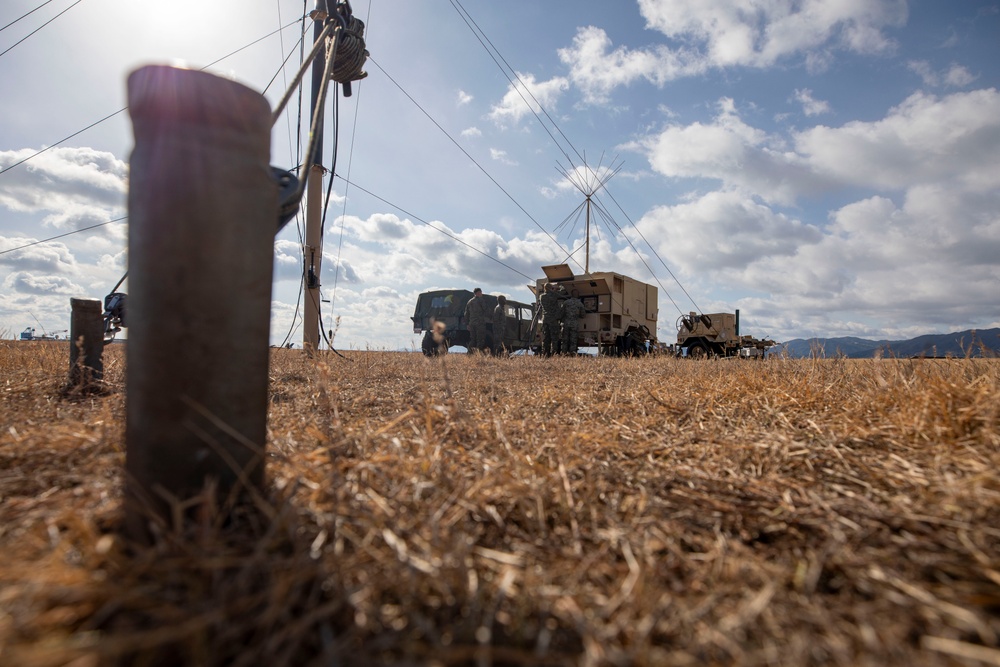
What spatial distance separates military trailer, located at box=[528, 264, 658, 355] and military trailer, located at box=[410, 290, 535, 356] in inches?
38.7

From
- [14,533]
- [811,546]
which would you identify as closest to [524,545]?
[811,546]

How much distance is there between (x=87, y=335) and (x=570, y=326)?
32.6 ft

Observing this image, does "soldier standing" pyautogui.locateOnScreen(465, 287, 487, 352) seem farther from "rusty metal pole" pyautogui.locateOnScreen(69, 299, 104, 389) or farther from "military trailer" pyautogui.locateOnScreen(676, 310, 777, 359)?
"rusty metal pole" pyautogui.locateOnScreen(69, 299, 104, 389)

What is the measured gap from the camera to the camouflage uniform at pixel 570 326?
12086 millimetres

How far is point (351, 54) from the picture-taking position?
640 cm

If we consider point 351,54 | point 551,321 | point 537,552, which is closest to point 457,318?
point 551,321

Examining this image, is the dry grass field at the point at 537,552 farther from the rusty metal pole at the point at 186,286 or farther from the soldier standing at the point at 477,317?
the soldier standing at the point at 477,317

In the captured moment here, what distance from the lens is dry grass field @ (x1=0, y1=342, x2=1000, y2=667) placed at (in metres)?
0.75

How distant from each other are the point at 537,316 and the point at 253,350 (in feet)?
40.9

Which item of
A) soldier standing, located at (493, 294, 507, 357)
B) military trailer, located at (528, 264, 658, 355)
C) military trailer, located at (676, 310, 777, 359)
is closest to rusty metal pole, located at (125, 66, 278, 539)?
soldier standing, located at (493, 294, 507, 357)

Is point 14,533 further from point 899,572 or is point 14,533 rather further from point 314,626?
point 899,572

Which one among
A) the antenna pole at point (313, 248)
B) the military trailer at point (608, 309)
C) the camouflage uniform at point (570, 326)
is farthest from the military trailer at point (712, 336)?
the antenna pole at point (313, 248)

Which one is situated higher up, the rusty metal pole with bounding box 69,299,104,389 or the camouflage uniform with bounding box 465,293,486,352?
the camouflage uniform with bounding box 465,293,486,352

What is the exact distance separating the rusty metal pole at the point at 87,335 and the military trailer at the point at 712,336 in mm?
13563
